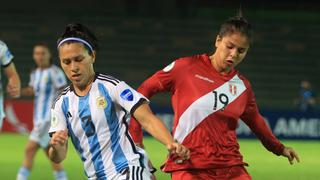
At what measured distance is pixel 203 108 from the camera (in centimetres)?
544

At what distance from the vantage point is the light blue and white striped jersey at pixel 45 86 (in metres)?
11.1

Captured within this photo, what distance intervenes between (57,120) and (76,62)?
439 mm

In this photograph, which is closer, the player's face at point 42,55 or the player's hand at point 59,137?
the player's hand at point 59,137

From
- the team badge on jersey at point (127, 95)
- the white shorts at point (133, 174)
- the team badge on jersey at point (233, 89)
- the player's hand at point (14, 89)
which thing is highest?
the team badge on jersey at point (127, 95)

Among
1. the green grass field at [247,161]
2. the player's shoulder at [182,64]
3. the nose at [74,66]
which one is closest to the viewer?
the nose at [74,66]

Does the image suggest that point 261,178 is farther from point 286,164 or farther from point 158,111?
point 158,111

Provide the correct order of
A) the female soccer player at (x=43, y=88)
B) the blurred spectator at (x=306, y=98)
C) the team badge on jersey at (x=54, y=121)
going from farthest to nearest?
the blurred spectator at (x=306, y=98), the female soccer player at (x=43, y=88), the team badge on jersey at (x=54, y=121)

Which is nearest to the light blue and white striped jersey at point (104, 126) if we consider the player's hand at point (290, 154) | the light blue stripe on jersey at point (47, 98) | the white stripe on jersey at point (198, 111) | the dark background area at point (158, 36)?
the white stripe on jersey at point (198, 111)

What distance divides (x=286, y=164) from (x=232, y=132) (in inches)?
322

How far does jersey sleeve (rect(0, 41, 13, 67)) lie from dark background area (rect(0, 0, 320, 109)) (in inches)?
669

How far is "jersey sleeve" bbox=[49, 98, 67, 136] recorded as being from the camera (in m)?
4.87

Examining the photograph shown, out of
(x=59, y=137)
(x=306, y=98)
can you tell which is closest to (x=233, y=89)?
(x=59, y=137)

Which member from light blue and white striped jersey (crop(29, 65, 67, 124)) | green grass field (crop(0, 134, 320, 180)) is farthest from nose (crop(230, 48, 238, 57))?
light blue and white striped jersey (crop(29, 65, 67, 124))

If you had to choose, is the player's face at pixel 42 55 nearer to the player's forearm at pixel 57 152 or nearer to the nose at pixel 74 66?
the player's forearm at pixel 57 152
